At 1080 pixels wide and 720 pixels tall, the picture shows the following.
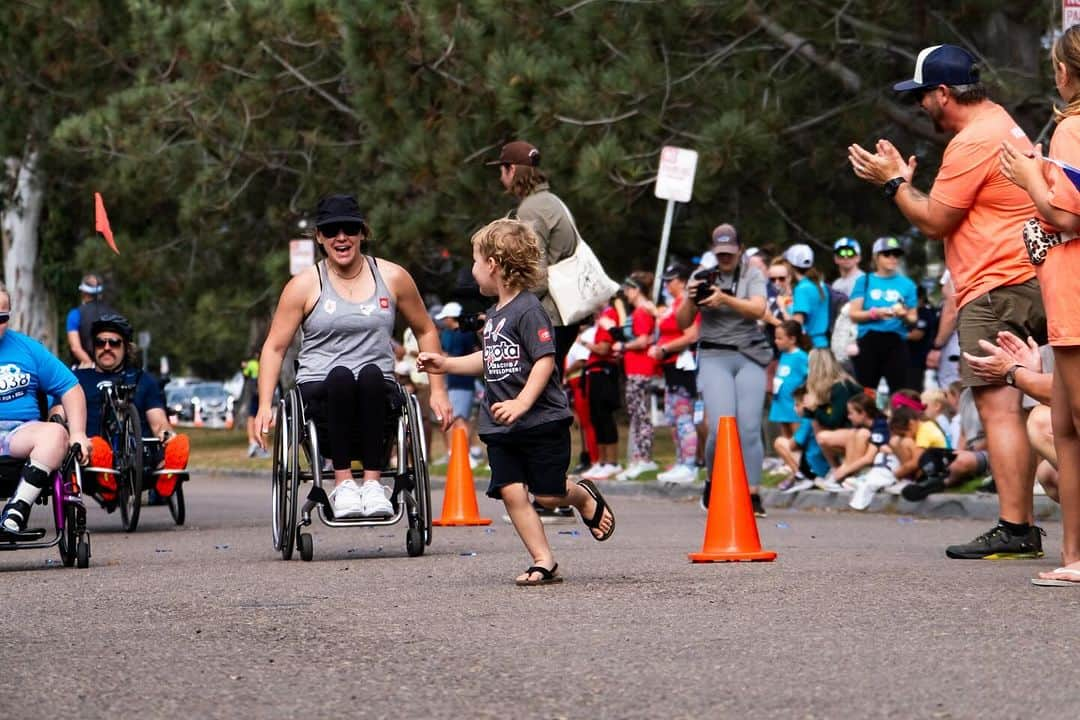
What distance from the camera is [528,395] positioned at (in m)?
8.52

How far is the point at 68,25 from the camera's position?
35.1 meters

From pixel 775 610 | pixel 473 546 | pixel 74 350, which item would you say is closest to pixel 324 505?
pixel 473 546

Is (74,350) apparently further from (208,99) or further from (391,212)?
(208,99)

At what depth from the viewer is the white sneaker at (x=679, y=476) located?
1747 centimetres

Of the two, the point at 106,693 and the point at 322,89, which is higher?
the point at 322,89

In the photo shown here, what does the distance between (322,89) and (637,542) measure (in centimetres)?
2000

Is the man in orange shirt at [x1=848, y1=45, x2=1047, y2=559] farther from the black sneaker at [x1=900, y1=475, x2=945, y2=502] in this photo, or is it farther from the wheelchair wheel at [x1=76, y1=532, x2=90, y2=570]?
the black sneaker at [x1=900, y1=475, x2=945, y2=502]

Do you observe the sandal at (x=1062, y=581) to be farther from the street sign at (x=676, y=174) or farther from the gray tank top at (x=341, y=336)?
the street sign at (x=676, y=174)

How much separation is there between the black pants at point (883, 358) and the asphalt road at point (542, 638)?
240 inches

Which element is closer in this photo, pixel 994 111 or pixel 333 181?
pixel 994 111

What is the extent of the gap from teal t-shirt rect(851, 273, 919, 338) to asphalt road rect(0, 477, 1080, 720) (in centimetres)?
592

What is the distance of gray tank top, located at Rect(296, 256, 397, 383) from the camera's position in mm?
10438

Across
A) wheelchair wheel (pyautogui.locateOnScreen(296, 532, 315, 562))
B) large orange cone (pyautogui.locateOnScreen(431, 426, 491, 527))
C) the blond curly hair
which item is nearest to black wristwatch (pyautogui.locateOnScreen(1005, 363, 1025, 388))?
the blond curly hair

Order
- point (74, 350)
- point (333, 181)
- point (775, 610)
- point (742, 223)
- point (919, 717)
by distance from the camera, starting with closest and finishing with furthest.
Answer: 1. point (919, 717)
2. point (775, 610)
3. point (74, 350)
4. point (742, 223)
5. point (333, 181)
